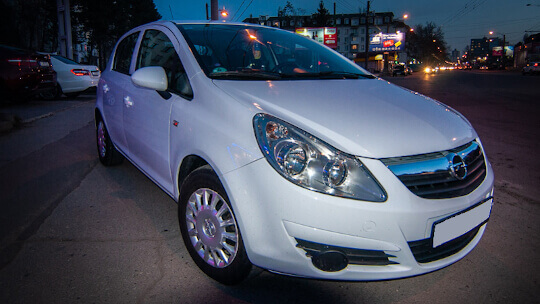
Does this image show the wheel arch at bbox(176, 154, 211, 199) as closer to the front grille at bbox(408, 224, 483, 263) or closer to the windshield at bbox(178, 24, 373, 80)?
the windshield at bbox(178, 24, 373, 80)

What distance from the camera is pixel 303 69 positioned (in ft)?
10.0

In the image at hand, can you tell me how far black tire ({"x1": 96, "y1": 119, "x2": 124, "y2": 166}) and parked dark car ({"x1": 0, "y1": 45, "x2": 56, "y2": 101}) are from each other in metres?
5.82

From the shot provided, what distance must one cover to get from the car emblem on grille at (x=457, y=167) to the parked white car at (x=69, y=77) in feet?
42.3

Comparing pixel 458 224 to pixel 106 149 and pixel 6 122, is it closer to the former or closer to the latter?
pixel 106 149

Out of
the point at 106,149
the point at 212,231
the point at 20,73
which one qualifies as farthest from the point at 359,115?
the point at 20,73

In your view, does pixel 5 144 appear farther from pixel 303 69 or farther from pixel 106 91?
pixel 303 69

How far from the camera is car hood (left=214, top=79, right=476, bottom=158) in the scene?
6.18 feet

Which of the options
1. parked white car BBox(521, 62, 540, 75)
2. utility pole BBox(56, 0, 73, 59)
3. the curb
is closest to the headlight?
the curb

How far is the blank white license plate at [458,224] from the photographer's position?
1.87m

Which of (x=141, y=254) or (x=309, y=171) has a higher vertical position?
(x=309, y=171)

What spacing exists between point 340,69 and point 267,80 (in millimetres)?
927

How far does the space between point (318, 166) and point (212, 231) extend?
2.63 feet

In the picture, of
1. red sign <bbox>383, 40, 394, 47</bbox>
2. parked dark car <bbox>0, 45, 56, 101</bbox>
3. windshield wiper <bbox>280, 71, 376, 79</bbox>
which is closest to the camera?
windshield wiper <bbox>280, 71, 376, 79</bbox>

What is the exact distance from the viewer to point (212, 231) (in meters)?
2.19
